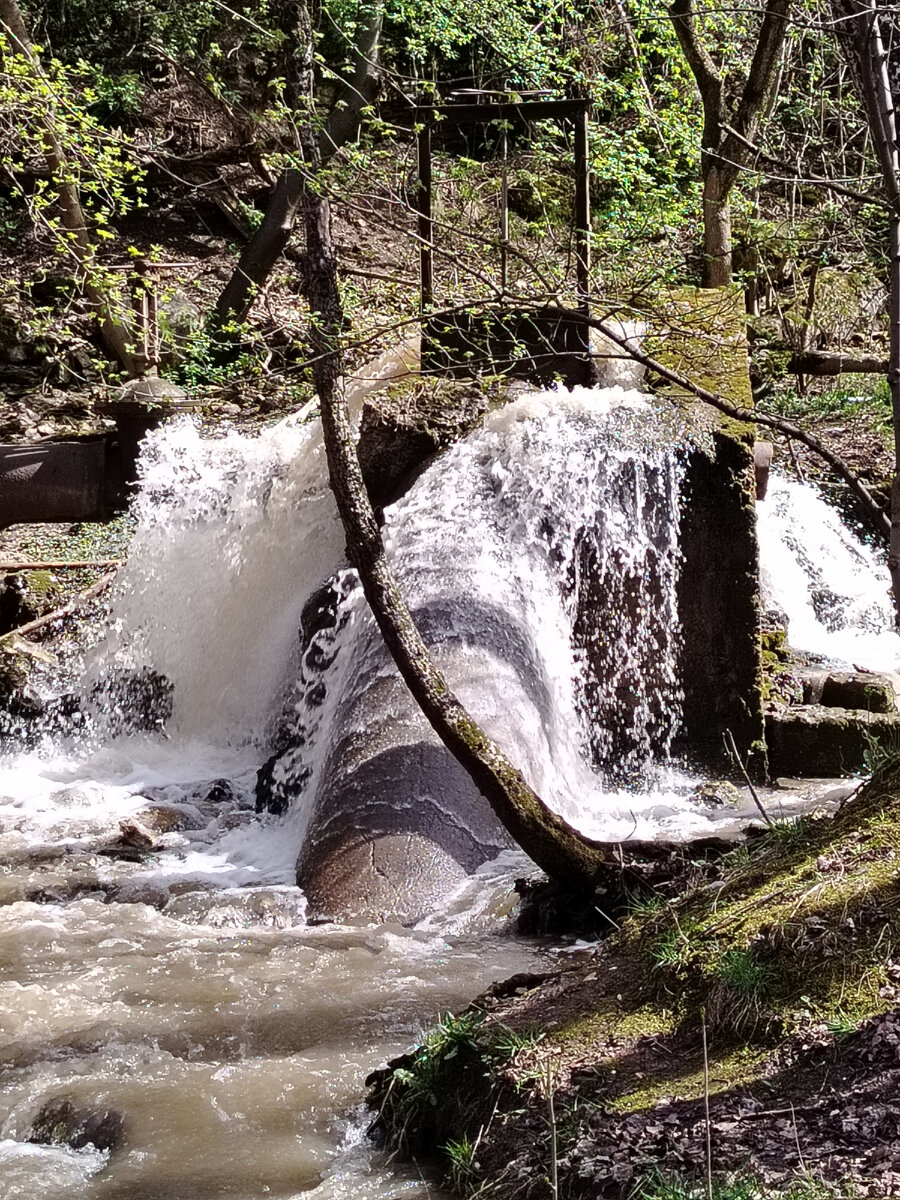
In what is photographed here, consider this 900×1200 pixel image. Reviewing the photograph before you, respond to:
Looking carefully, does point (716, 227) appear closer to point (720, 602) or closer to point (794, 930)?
point (720, 602)

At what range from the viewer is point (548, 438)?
25.6 feet

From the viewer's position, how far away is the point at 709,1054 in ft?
9.95

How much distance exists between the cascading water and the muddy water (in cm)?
1

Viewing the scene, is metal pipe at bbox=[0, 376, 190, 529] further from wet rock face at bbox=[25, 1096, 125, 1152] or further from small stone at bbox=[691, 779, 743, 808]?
wet rock face at bbox=[25, 1096, 125, 1152]

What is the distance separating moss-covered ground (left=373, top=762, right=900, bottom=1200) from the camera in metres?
2.62

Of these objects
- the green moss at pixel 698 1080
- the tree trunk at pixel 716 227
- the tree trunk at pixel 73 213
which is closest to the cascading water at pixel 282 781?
the green moss at pixel 698 1080

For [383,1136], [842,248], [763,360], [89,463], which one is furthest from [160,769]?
[842,248]

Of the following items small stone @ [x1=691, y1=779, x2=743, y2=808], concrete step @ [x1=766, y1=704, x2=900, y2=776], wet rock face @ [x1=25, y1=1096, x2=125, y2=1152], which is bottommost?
small stone @ [x1=691, y1=779, x2=743, y2=808]

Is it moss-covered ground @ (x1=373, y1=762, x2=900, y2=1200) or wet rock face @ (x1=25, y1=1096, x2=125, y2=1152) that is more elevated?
moss-covered ground @ (x1=373, y1=762, x2=900, y2=1200)

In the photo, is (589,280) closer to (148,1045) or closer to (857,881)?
(857,881)

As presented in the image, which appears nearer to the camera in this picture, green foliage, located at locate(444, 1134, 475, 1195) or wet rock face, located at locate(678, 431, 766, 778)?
green foliage, located at locate(444, 1134, 475, 1195)

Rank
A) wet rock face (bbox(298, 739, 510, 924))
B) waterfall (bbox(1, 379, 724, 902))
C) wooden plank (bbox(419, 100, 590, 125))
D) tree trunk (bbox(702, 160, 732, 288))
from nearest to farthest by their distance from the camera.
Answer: wet rock face (bbox(298, 739, 510, 924))
waterfall (bbox(1, 379, 724, 902))
wooden plank (bbox(419, 100, 590, 125))
tree trunk (bbox(702, 160, 732, 288))

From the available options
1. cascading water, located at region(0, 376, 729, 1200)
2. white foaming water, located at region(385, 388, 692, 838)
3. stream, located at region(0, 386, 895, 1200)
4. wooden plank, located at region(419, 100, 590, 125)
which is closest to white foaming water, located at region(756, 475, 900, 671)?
white foaming water, located at region(385, 388, 692, 838)

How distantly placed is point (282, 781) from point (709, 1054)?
4646 millimetres
